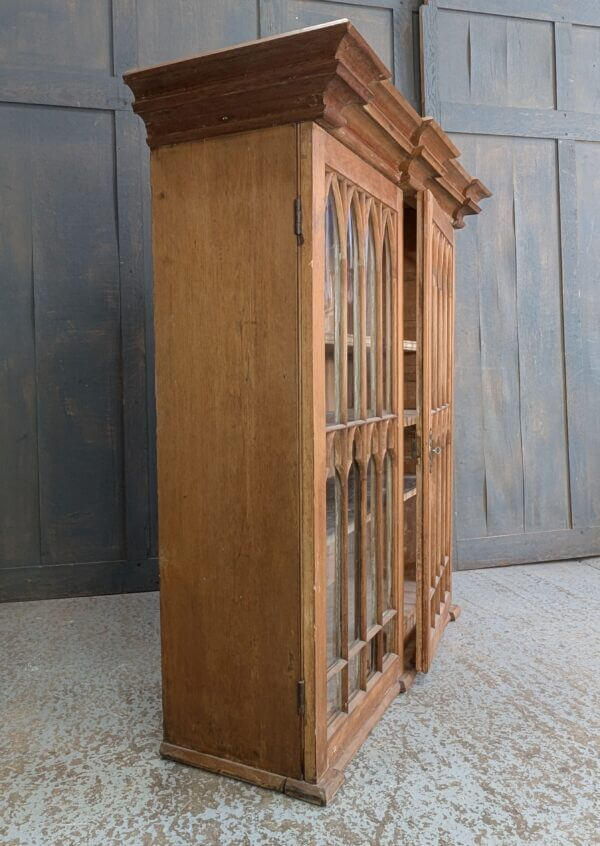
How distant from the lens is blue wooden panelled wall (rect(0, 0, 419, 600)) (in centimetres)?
326

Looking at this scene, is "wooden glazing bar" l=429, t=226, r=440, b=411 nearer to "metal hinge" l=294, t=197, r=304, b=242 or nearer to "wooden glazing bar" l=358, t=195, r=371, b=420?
"wooden glazing bar" l=358, t=195, r=371, b=420

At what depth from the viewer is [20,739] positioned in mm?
2023

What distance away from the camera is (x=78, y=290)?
10.9 feet

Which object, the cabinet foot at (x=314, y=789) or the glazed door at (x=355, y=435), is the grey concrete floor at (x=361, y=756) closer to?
the cabinet foot at (x=314, y=789)

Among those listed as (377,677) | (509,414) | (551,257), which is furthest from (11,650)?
(551,257)

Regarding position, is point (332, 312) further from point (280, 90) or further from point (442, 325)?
A: point (442, 325)

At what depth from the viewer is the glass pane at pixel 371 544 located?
6.87 ft

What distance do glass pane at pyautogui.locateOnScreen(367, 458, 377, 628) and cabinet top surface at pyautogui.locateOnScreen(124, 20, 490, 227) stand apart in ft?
3.10

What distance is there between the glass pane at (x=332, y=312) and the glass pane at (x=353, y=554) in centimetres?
25

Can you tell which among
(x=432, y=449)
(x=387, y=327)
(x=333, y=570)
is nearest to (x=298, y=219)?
(x=387, y=327)

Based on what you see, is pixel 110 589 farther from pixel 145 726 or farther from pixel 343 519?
pixel 343 519

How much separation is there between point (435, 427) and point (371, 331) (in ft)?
2.23

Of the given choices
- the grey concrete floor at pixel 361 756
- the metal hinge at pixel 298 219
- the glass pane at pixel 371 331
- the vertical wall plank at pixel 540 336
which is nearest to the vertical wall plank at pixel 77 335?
the grey concrete floor at pixel 361 756

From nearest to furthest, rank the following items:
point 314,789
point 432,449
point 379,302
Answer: point 314,789
point 379,302
point 432,449
